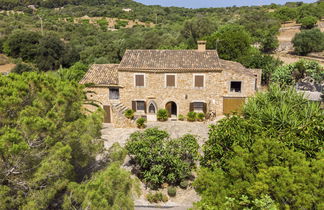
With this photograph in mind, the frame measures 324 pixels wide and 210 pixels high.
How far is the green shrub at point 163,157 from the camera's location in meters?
15.1

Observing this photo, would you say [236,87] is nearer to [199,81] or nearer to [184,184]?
[199,81]

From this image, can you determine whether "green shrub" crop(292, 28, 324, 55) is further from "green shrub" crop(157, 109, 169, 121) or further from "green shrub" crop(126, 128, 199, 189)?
"green shrub" crop(126, 128, 199, 189)

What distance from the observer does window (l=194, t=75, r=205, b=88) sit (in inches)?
967

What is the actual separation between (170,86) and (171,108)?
250 cm

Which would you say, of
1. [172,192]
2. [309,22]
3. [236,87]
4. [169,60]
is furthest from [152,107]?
[309,22]

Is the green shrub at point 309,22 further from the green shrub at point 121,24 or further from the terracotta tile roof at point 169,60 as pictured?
the terracotta tile roof at point 169,60

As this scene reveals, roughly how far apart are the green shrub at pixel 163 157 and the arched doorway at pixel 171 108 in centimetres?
1001

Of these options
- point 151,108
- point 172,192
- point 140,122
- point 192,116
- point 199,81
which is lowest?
point 172,192

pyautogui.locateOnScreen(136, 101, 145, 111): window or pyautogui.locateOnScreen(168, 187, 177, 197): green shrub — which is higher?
pyautogui.locateOnScreen(136, 101, 145, 111): window

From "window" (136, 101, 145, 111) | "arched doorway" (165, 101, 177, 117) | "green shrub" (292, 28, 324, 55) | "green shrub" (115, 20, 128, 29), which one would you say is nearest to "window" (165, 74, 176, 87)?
"arched doorway" (165, 101, 177, 117)

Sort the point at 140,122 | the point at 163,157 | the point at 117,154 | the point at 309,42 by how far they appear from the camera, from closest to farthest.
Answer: the point at 117,154 < the point at 163,157 < the point at 140,122 < the point at 309,42

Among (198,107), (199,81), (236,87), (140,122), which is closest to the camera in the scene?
(140,122)

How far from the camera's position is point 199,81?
24672mm

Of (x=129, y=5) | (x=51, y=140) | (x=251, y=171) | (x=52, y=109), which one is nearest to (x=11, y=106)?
(x=52, y=109)
